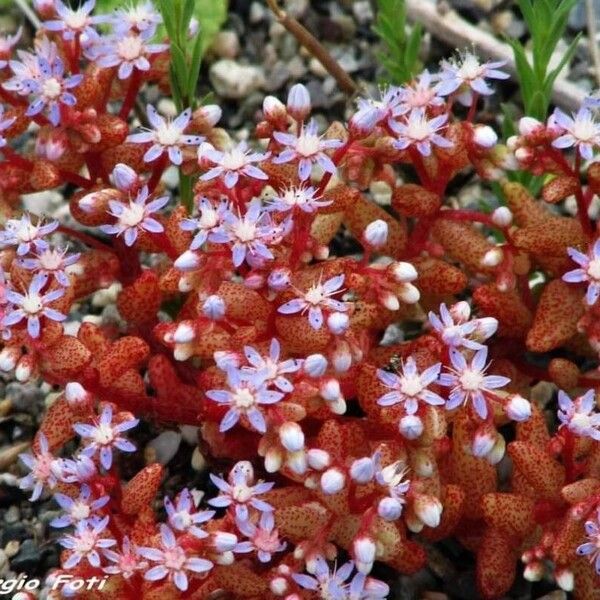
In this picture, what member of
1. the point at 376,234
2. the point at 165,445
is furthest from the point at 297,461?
the point at 165,445

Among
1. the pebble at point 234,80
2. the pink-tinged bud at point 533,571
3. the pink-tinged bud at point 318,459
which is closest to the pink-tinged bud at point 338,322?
the pink-tinged bud at point 318,459

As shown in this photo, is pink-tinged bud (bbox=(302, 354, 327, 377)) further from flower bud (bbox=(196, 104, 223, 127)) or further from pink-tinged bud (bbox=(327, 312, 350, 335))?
flower bud (bbox=(196, 104, 223, 127))

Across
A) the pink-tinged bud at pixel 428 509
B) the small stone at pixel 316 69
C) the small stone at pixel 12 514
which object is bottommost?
the small stone at pixel 12 514

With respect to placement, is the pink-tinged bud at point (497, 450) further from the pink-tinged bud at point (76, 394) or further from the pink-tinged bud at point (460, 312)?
the pink-tinged bud at point (76, 394)

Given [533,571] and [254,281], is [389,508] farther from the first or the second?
[254,281]

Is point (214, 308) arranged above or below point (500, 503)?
above

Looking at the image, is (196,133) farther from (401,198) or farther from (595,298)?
(595,298)

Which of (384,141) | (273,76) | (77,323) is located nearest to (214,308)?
(384,141)
